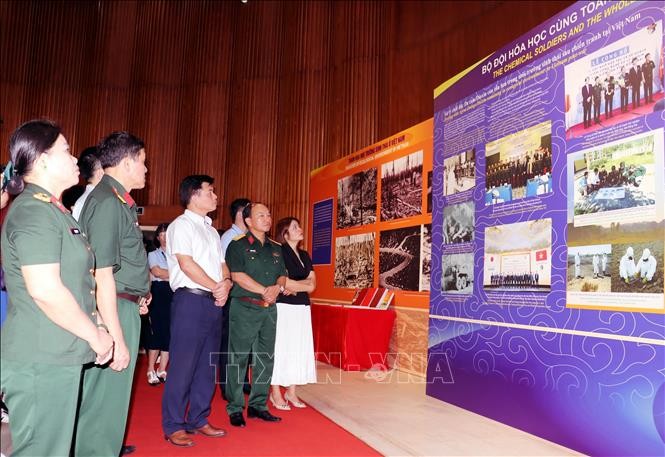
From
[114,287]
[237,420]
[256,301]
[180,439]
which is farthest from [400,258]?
[114,287]

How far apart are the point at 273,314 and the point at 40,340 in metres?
2.35

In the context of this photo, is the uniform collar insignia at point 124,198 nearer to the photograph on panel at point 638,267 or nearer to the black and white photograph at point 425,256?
the photograph on panel at point 638,267

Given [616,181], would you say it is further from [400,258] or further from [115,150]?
[400,258]

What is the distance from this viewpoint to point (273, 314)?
3850 mm

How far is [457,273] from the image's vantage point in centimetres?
444

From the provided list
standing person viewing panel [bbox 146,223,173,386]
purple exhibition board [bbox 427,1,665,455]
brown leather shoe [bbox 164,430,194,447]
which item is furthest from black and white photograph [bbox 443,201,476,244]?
standing person viewing panel [bbox 146,223,173,386]

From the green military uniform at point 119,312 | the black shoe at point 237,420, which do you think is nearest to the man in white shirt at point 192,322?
the black shoe at point 237,420

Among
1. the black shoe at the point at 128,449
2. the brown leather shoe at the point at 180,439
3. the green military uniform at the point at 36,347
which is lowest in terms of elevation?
the black shoe at the point at 128,449

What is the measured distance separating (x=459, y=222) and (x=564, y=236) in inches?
46.6

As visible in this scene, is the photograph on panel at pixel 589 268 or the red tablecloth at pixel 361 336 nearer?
the photograph on panel at pixel 589 268

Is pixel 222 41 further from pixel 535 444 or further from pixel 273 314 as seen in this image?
pixel 535 444

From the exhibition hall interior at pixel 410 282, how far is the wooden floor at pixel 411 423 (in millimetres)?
25

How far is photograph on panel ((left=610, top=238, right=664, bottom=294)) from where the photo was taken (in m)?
2.75

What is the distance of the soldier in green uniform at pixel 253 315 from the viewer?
3.69 metres
